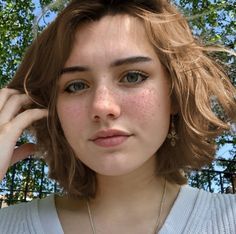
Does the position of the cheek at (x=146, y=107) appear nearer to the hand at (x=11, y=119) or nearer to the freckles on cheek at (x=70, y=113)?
the freckles on cheek at (x=70, y=113)

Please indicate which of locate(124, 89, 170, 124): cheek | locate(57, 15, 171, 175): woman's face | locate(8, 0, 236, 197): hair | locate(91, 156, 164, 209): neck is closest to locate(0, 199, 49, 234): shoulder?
locate(8, 0, 236, 197): hair

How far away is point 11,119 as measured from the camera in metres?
2.15

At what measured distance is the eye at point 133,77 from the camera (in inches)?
72.2

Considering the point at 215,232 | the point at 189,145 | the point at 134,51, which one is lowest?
the point at 215,232

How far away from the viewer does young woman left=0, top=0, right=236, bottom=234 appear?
1810 mm

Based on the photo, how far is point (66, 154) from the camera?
224 cm

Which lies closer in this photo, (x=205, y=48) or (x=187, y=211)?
(x=187, y=211)

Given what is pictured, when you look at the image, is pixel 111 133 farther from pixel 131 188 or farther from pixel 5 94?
pixel 5 94

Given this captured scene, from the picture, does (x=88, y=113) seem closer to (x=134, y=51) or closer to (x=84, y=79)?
(x=84, y=79)

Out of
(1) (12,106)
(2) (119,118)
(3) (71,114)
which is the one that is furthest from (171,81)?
(1) (12,106)

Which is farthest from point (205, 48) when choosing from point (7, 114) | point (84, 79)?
point (7, 114)

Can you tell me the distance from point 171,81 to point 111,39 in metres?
0.34

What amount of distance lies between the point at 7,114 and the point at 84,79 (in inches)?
20.0

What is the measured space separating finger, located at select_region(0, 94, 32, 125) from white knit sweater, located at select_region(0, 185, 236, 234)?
461 millimetres
